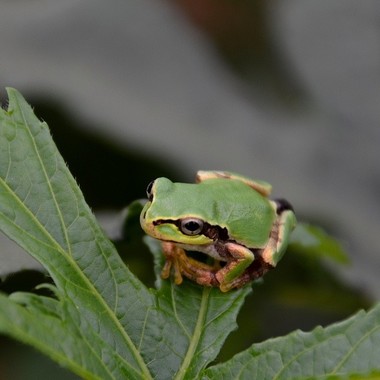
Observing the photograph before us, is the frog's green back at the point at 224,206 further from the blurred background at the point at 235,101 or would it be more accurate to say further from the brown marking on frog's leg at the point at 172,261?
the blurred background at the point at 235,101

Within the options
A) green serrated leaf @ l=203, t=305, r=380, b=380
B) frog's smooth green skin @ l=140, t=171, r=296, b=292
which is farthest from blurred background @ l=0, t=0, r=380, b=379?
green serrated leaf @ l=203, t=305, r=380, b=380

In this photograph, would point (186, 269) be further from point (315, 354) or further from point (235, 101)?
point (235, 101)

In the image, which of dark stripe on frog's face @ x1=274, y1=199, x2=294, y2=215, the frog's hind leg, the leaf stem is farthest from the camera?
dark stripe on frog's face @ x1=274, y1=199, x2=294, y2=215

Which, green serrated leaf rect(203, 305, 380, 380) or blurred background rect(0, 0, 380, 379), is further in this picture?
blurred background rect(0, 0, 380, 379)

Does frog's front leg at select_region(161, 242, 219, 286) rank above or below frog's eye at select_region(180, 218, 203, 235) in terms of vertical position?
below

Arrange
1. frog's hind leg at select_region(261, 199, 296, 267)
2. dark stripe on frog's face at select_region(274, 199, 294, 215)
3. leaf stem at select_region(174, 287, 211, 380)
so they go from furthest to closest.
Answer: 1. dark stripe on frog's face at select_region(274, 199, 294, 215)
2. frog's hind leg at select_region(261, 199, 296, 267)
3. leaf stem at select_region(174, 287, 211, 380)

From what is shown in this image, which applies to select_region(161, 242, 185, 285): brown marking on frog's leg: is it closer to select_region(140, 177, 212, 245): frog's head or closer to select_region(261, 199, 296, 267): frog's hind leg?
select_region(140, 177, 212, 245): frog's head

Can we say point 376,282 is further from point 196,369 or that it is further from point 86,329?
point 86,329

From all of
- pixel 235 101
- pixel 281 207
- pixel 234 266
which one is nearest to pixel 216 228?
pixel 234 266
